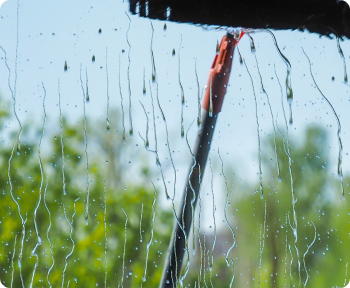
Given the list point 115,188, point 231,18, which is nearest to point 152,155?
point 115,188

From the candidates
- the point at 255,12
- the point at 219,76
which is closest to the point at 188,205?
the point at 219,76

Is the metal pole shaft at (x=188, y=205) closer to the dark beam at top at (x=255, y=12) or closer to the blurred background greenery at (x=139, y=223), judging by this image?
the blurred background greenery at (x=139, y=223)

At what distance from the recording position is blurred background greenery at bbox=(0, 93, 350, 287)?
1.17 metres

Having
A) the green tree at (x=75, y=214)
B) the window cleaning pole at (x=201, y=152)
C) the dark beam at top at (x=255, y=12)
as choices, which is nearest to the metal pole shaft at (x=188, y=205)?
the window cleaning pole at (x=201, y=152)

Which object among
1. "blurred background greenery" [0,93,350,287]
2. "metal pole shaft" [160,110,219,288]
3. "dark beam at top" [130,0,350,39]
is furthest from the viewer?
"blurred background greenery" [0,93,350,287]

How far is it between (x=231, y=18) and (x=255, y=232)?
0.71 metres

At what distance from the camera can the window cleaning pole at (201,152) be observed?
3.52 ft

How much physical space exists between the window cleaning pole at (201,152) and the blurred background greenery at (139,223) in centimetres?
8

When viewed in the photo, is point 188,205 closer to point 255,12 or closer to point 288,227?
point 288,227

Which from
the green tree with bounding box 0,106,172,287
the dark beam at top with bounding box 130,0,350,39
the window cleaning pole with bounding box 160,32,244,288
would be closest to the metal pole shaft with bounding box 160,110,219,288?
the window cleaning pole with bounding box 160,32,244,288

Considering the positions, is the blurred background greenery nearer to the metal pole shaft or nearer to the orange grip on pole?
the metal pole shaft

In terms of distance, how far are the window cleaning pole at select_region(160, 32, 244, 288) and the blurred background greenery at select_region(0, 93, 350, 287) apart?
3.0 inches

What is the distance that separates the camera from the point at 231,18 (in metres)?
0.96

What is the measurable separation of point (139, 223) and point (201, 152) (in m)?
0.42
